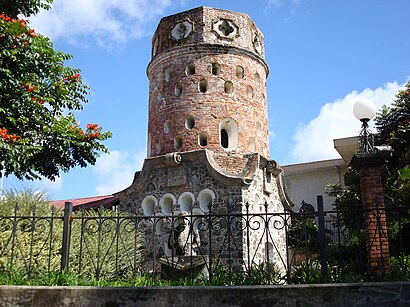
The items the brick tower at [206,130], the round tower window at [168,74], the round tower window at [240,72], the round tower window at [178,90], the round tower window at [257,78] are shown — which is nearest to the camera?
the brick tower at [206,130]

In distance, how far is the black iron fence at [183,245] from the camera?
6.85 m

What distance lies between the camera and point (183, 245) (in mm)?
13320

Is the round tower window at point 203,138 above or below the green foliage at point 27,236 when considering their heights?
above

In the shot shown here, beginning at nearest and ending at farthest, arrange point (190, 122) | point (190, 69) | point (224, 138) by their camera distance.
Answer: point (190, 122), point (224, 138), point (190, 69)

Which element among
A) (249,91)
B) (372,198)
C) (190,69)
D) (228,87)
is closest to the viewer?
(372,198)

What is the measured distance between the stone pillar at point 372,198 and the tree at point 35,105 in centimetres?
660

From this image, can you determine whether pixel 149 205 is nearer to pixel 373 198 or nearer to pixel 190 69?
pixel 190 69

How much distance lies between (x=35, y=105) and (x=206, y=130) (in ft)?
27.4

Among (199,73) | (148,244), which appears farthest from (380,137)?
(148,244)

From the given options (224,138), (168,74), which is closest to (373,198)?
(224,138)

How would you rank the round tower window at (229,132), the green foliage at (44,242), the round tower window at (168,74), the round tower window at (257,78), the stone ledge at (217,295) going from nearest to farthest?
the stone ledge at (217,295) < the green foliage at (44,242) < the round tower window at (229,132) < the round tower window at (168,74) < the round tower window at (257,78)

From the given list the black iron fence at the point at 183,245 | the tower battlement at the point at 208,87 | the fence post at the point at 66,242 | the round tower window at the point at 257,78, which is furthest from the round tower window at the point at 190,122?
the fence post at the point at 66,242

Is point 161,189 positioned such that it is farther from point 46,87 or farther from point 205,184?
point 46,87

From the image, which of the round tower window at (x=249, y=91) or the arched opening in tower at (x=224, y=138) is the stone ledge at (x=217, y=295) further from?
the round tower window at (x=249, y=91)
